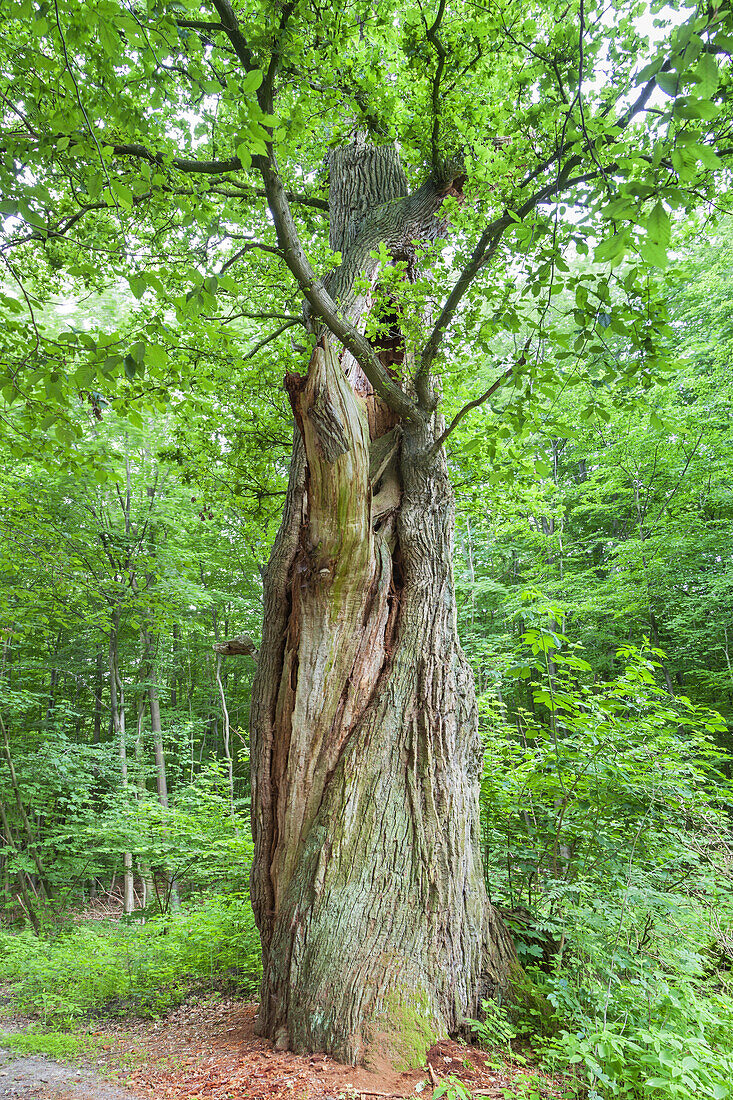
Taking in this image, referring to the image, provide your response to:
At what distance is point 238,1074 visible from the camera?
2.45 m

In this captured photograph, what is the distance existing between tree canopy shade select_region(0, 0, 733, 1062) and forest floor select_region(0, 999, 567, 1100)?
129 mm

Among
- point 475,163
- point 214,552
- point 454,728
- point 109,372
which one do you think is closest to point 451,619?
point 454,728

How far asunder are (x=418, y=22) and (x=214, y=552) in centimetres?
1081

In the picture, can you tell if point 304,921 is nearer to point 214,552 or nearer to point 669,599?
point 669,599

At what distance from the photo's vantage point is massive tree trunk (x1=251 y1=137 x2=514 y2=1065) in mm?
2672

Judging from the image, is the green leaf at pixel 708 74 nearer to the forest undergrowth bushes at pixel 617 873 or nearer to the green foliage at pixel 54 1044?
the forest undergrowth bushes at pixel 617 873

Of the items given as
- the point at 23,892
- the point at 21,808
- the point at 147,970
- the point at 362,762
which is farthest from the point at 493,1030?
the point at 23,892

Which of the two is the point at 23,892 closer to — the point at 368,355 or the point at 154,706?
the point at 154,706

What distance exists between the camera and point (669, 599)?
10.3 meters

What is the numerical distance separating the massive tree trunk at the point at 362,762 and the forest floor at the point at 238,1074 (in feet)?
0.38

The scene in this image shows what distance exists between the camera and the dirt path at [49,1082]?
9.04 ft

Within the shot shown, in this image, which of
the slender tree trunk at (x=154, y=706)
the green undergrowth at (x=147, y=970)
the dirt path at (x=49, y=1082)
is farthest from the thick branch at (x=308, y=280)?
the slender tree trunk at (x=154, y=706)

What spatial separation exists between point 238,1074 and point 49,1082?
152 cm

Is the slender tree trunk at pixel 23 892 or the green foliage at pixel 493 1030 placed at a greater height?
the green foliage at pixel 493 1030
